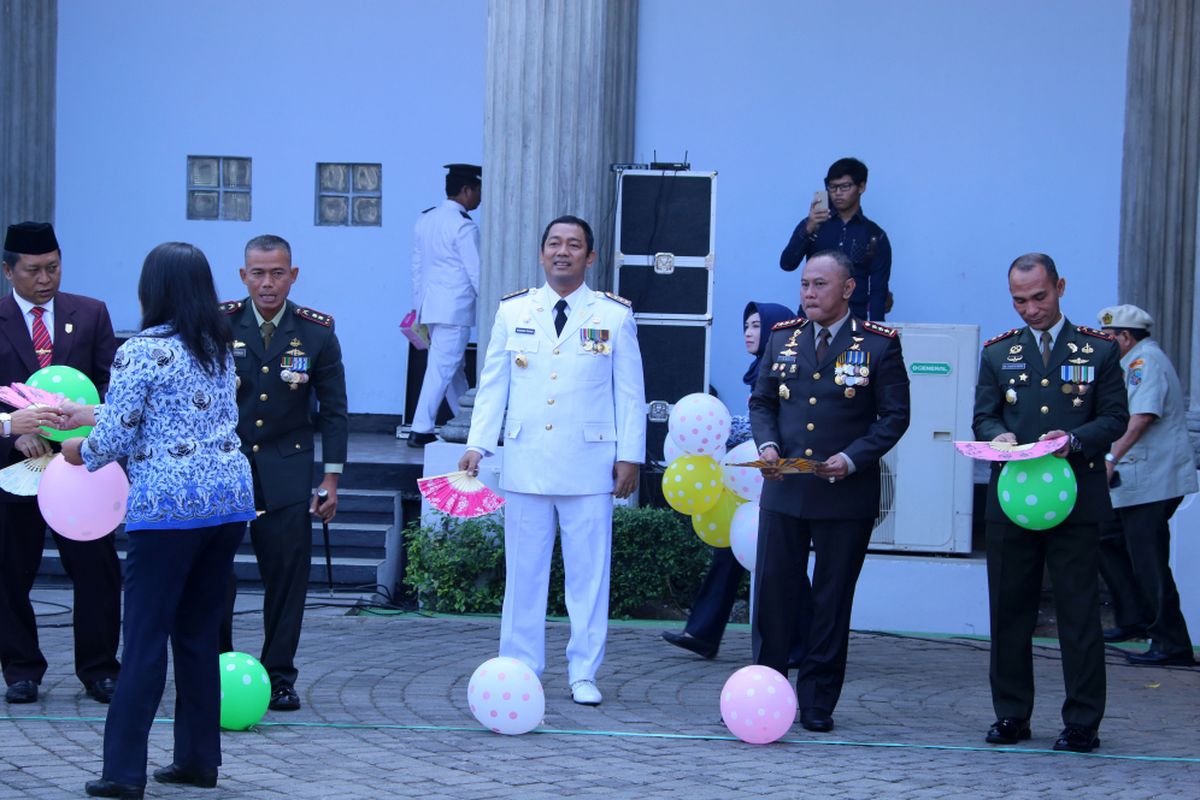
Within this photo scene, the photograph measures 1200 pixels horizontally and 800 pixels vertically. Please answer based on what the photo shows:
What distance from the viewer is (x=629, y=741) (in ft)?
19.9

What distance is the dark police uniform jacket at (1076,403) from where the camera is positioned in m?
6.13

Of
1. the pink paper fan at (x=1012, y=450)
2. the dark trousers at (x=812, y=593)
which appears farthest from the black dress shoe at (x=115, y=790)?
the pink paper fan at (x=1012, y=450)

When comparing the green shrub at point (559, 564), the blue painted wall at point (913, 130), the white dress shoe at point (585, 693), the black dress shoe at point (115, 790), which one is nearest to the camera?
the black dress shoe at point (115, 790)

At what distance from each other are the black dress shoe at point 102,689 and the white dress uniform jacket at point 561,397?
1.78 meters

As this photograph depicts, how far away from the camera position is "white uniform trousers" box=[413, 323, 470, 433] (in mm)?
11719

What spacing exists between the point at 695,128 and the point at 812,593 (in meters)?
6.54

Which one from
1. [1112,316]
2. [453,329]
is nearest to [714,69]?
[453,329]

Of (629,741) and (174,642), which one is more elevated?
(174,642)

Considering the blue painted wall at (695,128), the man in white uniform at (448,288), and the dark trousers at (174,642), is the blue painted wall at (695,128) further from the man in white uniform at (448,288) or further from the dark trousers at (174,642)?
the dark trousers at (174,642)

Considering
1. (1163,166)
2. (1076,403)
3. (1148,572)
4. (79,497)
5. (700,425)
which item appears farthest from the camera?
(1163,166)

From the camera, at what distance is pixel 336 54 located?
13.1 m

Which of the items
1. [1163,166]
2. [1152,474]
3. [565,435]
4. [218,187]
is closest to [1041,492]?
[565,435]

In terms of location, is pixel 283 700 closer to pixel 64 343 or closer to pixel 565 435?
pixel 565 435

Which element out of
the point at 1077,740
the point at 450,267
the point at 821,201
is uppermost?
the point at 821,201
